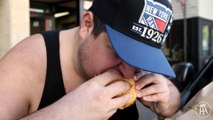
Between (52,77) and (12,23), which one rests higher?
(52,77)

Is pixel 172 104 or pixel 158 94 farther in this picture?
pixel 172 104

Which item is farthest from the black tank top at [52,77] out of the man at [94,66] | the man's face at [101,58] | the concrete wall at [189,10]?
the concrete wall at [189,10]

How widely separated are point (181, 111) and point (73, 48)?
59 cm

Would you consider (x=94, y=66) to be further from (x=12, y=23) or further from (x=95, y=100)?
(x=12, y=23)

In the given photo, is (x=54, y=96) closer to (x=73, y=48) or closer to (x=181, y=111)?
(x=73, y=48)

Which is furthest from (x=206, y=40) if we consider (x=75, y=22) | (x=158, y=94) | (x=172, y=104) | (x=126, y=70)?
(x=126, y=70)

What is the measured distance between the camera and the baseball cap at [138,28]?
1454 millimetres

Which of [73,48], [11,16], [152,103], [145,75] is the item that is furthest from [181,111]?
[11,16]

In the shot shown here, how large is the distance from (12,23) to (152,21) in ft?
17.9

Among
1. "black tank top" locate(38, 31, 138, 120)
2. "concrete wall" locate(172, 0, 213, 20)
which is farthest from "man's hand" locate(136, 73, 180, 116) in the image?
"concrete wall" locate(172, 0, 213, 20)

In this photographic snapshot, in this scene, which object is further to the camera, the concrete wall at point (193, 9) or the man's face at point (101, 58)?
the concrete wall at point (193, 9)

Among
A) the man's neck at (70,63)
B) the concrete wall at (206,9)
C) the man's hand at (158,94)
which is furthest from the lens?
the concrete wall at (206,9)

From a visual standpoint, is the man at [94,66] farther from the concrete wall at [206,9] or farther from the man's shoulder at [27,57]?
the concrete wall at [206,9]

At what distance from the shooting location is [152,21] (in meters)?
1.48
